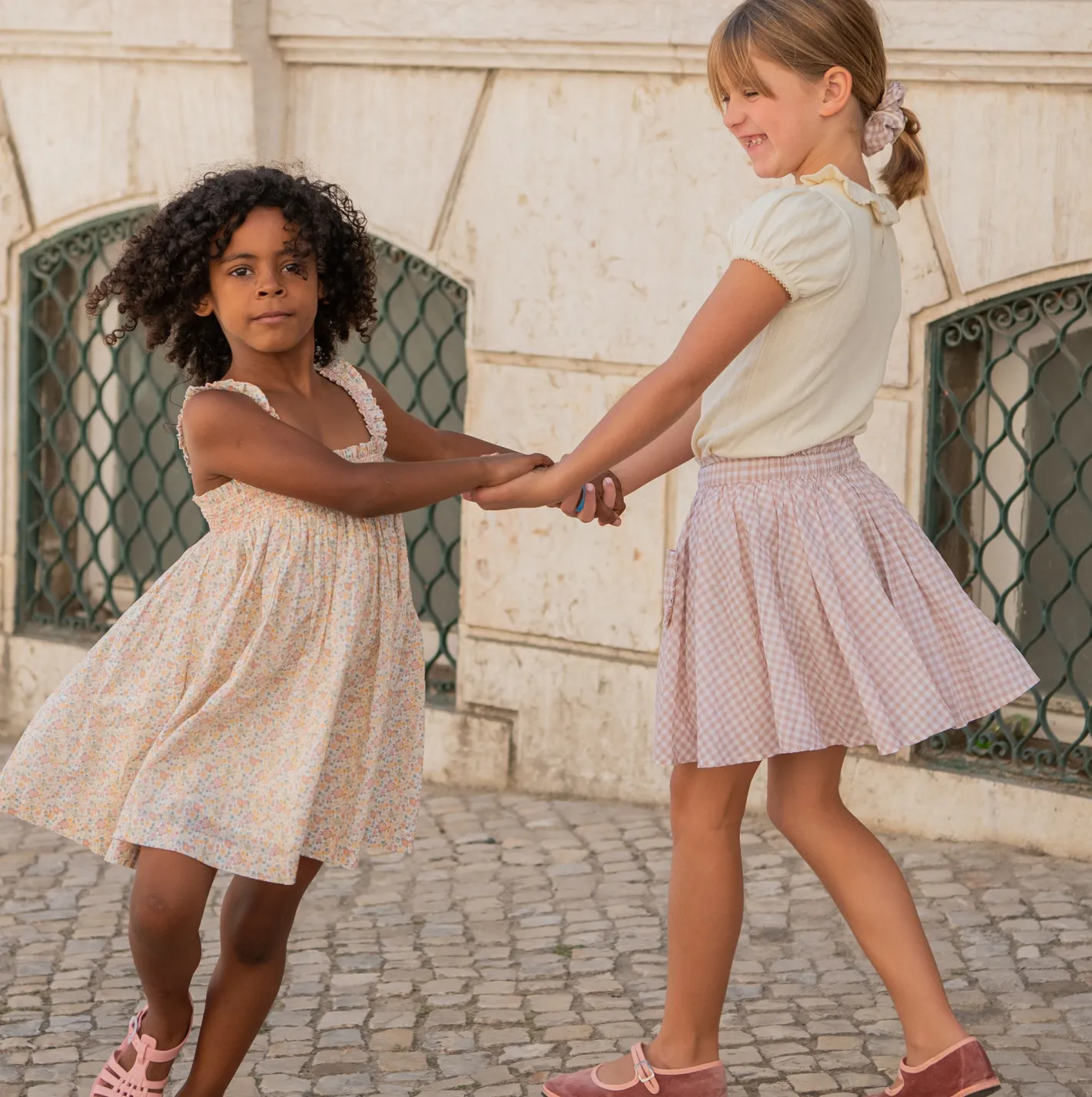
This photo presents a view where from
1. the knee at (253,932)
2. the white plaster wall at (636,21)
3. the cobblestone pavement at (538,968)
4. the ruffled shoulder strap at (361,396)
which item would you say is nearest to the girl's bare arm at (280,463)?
the ruffled shoulder strap at (361,396)

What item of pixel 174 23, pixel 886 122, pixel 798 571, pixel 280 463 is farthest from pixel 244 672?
pixel 174 23

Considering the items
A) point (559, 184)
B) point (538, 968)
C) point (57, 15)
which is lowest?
point (538, 968)

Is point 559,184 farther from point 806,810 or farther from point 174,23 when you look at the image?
point 806,810

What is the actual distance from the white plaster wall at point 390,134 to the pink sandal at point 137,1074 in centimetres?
350

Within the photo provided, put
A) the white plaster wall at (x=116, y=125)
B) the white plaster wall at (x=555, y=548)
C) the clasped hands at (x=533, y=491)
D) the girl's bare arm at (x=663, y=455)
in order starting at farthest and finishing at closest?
the white plaster wall at (x=116, y=125) → the white plaster wall at (x=555, y=548) → the girl's bare arm at (x=663, y=455) → the clasped hands at (x=533, y=491)

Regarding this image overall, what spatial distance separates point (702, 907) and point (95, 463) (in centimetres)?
441

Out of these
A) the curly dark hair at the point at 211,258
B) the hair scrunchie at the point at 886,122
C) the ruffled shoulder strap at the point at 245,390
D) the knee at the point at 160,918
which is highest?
the hair scrunchie at the point at 886,122

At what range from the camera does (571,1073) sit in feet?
11.6

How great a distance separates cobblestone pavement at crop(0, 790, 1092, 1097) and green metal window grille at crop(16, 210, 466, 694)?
1.58 metres

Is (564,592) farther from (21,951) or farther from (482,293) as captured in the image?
(21,951)

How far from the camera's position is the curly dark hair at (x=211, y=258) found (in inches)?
129

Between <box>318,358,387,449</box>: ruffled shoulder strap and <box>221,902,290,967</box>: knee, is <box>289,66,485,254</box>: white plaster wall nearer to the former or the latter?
<box>318,358,387,449</box>: ruffled shoulder strap

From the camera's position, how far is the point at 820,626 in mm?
3277

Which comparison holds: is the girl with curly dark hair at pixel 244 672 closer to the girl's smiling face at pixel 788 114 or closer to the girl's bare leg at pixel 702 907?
the girl's bare leg at pixel 702 907
